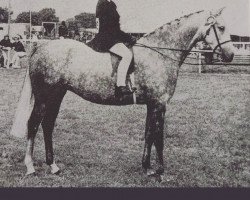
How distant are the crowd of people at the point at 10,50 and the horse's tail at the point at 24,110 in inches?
629

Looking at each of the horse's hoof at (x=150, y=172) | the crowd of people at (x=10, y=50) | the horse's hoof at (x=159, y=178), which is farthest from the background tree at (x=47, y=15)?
the crowd of people at (x=10, y=50)

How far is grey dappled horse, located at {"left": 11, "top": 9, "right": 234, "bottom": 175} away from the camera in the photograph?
26.4 feet

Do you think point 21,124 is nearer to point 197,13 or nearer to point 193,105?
point 197,13

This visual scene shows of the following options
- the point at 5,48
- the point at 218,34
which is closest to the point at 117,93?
the point at 218,34

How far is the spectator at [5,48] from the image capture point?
2581 cm

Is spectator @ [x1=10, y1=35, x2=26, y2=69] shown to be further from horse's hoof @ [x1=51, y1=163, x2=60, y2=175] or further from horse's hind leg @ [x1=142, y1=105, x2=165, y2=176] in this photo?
horse's hind leg @ [x1=142, y1=105, x2=165, y2=176]

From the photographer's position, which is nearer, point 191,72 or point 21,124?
point 21,124

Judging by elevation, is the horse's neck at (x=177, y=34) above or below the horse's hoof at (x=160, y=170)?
above

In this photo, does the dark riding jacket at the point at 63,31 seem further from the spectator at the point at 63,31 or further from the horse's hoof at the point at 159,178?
the horse's hoof at the point at 159,178

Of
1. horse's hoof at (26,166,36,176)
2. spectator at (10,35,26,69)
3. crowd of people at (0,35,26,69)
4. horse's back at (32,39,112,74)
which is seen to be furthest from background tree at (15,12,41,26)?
spectator at (10,35,26,69)

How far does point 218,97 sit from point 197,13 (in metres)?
9.19

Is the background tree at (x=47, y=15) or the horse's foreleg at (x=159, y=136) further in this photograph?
the background tree at (x=47, y=15)

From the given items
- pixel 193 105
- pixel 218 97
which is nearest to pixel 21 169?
pixel 193 105

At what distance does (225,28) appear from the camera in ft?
26.4
